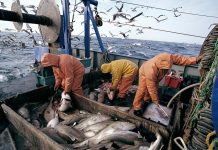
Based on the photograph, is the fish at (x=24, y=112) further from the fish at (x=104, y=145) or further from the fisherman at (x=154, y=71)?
the fisherman at (x=154, y=71)

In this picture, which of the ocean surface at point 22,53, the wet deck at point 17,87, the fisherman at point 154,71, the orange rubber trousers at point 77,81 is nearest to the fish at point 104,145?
the fisherman at point 154,71

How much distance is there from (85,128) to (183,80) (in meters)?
3.71

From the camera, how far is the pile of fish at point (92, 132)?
3.20m

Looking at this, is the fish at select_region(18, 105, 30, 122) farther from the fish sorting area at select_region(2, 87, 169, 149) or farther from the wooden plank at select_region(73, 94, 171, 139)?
the wooden plank at select_region(73, 94, 171, 139)

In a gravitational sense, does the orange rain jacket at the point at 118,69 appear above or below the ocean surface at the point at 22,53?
above

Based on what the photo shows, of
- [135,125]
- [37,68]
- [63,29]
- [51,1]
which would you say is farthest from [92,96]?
[51,1]

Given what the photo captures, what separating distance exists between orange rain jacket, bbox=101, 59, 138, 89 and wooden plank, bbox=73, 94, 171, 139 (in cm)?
138

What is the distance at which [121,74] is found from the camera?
6.01m

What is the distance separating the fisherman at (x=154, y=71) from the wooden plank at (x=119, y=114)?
0.90 m

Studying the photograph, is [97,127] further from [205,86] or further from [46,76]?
[46,76]

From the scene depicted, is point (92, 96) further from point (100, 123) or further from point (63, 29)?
point (63, 29)

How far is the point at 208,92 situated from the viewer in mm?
1687

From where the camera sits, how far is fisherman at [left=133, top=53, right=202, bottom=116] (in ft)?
14.2

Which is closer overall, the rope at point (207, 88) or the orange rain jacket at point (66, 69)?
the rope at point (207, 88)
